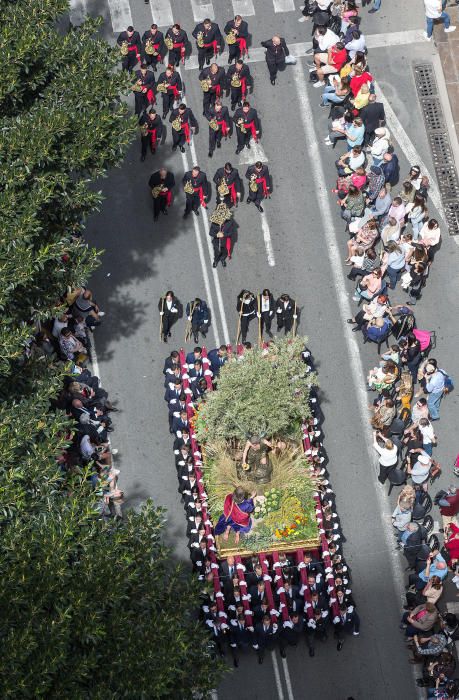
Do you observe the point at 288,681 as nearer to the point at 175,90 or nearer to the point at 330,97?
the point at 330,97

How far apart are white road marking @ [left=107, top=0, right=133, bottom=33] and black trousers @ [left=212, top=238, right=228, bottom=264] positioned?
6.70m

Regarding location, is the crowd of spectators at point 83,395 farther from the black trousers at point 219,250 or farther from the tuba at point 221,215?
the tuba at point 221,215

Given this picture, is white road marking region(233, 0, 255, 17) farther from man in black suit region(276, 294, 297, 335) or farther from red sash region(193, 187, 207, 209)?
man in black suit region(276, 294, 297, 335)

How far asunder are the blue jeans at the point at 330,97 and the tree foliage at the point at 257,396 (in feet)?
26.5

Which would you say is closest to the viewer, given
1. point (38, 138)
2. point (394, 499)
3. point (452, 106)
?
point (38, 138)

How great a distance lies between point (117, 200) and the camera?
35531 millimetres

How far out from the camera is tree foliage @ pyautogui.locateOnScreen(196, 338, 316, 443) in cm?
2989

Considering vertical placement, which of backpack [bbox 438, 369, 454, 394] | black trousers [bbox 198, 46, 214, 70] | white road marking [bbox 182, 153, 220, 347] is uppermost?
black trousers [bbox 198, 46, 214, 70]

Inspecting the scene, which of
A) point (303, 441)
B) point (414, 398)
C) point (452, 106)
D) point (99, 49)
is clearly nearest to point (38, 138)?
point (99, 49)

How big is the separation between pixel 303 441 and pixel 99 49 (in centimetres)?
861

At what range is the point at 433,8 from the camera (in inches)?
1474

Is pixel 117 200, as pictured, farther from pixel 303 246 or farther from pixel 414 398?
pixel 414 398

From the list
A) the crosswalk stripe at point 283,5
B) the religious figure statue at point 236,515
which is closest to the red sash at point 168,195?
the crosswalk stripe at point 283,5

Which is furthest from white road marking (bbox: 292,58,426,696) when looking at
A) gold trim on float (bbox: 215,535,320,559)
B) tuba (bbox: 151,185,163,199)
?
tuba (bbox: 151,185,163,199)
